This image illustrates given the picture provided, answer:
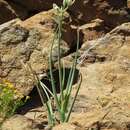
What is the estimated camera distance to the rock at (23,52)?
7.03m

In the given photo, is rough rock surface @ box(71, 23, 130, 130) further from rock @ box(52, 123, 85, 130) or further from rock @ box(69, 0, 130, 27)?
rock @ box(69, 0, 130, 27)

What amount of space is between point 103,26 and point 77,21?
0.51m

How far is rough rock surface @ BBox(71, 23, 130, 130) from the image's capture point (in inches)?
232

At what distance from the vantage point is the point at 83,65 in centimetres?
754

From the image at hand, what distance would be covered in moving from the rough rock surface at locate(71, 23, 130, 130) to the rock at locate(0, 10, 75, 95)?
56cm

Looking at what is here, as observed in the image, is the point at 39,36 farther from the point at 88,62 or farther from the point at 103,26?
the point at 103,26

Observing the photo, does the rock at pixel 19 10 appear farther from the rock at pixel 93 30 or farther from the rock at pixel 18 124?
the rock at pixel 18 124

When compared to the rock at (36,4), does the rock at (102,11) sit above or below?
below

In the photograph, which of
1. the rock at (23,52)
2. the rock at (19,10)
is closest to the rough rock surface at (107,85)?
the rock at (23,52)

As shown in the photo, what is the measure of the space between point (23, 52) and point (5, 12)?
81.8 inches

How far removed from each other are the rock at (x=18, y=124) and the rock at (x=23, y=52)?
99 centimetres

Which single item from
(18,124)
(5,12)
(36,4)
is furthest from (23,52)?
(36,4)

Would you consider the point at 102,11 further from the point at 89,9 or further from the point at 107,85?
the point at 107,85

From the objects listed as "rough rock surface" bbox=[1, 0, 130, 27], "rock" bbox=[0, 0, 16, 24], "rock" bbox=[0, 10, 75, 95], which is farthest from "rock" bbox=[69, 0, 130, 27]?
"rock" bbox=[0, 10, 75, 95]
